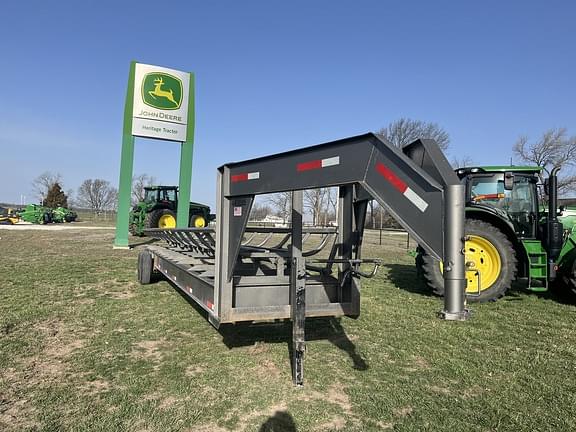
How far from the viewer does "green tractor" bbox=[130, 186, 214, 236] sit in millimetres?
18844

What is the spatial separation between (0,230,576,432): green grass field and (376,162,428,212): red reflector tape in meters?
1.54

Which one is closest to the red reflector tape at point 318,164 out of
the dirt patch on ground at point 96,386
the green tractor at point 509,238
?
the dirt patch on ground at point 96,386

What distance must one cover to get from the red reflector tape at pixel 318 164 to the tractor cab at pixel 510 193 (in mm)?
5072

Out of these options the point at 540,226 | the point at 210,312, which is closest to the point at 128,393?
the point at 210,312

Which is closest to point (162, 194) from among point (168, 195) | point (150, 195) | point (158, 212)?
point (168, 195)

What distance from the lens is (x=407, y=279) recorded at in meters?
8.96

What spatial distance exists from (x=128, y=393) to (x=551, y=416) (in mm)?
3071

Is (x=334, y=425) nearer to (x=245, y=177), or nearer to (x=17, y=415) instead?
(x=245, y=177)

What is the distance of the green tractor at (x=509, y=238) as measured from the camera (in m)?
6.42

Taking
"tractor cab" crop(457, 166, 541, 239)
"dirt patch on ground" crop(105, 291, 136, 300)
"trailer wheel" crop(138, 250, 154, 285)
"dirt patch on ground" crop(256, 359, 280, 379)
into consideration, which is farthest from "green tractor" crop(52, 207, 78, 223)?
"dirt patch on ground" crop(256, 359, 280, 379)

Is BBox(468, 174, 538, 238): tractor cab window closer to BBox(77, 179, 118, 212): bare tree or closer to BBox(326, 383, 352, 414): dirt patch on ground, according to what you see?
BBox(326, 383, 352, 414): dirt patch on ground

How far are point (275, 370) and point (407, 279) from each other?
235 inches

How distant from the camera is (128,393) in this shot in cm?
314

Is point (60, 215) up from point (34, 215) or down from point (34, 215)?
up
